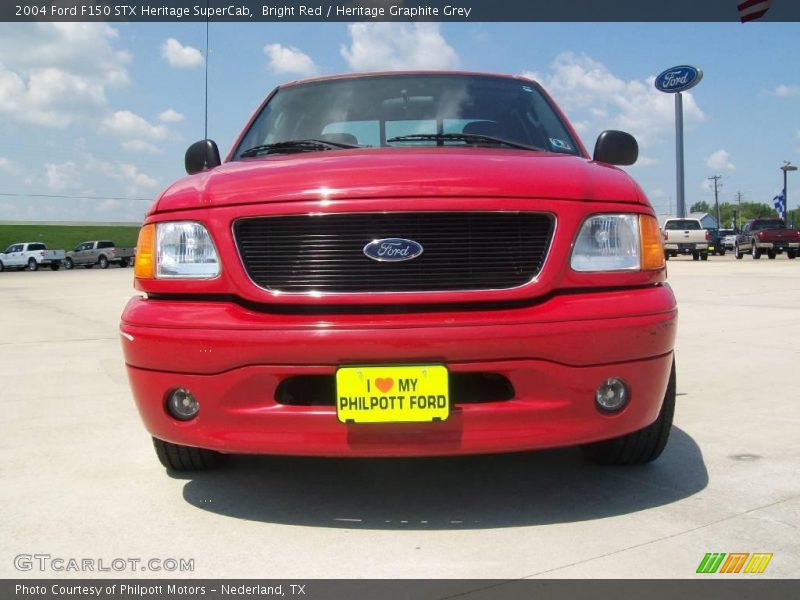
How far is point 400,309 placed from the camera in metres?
2.48

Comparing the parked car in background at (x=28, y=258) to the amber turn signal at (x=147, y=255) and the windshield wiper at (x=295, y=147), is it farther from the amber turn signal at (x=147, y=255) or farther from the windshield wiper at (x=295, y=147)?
the amber turn signal at (x=147, y=255)

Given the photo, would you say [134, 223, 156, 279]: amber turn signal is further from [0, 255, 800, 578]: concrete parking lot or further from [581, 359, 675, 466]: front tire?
[581, 359, 675, 466]: front tire

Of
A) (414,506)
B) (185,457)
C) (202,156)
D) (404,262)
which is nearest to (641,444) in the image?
(414,506)

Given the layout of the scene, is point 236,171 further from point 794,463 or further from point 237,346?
point 794,463

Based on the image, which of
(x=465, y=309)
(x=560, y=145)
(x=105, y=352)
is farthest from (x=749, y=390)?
(x=105, y=352)

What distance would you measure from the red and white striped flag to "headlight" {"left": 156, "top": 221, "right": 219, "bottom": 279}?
16.2 meters

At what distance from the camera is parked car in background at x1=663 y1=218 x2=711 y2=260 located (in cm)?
3109

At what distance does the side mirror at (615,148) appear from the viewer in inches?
143

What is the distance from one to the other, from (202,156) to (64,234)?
2937 inches

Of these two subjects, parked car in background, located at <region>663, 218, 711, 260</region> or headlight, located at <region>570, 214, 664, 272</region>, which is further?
parked car in background, located at <region>663, 218, 711, 260</region>

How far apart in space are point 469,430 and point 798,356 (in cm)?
441

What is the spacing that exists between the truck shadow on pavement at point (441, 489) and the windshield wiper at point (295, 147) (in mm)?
1335

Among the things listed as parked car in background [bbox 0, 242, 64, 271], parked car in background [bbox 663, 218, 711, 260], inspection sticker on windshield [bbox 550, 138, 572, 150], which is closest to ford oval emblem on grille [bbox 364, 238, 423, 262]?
inspection sticker on windshield [bbox 550, 138, 572, 150]

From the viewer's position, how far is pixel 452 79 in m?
4.04
